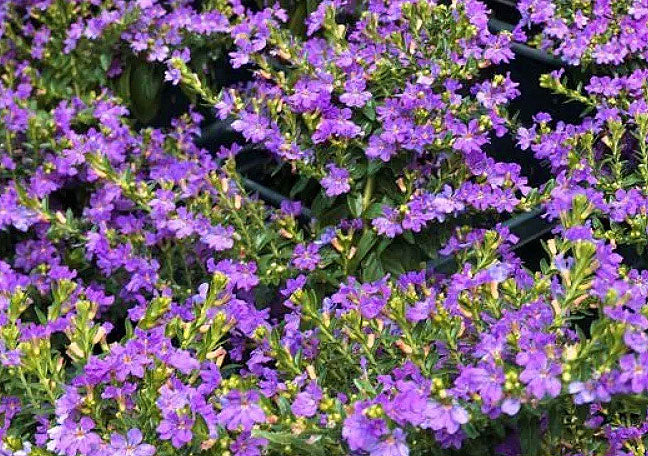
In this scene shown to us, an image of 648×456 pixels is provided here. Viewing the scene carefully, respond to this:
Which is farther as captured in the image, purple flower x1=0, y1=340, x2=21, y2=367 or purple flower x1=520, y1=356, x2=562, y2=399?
purple flower x1=0, y1=340, x2=21, y2=367

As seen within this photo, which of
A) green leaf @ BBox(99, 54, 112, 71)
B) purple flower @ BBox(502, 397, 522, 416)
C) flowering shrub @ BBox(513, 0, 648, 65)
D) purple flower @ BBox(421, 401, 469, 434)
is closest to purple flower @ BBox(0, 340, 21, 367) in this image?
purple flower @ BBox(421, 401, 469, 434)

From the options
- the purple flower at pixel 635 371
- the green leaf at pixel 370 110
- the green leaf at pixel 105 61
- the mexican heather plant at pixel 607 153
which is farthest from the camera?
the green leaf at pixel 105 61

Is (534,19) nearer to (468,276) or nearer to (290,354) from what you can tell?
(468,276)

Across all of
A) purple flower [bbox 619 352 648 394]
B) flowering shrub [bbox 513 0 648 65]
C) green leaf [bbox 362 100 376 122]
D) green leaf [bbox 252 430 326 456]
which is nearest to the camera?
purple flower [bbox 619 352 648 394]

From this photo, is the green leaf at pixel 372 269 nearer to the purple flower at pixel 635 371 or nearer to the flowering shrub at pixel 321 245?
the flowering shrub at pixel 321 245

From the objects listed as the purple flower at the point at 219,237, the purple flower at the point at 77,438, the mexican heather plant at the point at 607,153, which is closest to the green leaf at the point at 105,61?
the purple flower at the point at 219,237

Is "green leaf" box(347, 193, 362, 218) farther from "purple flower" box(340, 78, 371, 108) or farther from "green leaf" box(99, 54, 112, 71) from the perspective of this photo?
"green leaf" box(99, 54, 112, 71)
